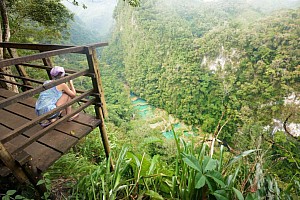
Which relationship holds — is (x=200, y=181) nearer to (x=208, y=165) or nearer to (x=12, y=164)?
(x=208, y=165)

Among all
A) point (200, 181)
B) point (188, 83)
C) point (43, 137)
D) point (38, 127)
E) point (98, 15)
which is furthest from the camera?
point (98, 15)

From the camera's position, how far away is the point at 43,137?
1836 mm

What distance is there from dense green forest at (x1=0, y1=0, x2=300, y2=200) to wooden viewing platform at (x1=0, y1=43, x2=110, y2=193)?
0.31 meters

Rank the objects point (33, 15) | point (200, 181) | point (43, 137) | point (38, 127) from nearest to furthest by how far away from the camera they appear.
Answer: point (200, 181) → point (43, 137) → point (38, 127) → point (33, 15)

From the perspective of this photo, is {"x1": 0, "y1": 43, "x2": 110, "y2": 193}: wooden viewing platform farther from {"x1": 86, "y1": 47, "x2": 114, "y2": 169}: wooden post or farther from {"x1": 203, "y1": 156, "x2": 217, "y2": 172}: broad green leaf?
{"x1": 203, "y1": 156, "x2": 217, "y2": 172}: broad green leaf

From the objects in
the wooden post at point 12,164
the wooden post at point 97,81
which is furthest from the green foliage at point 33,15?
the wooden post at point 12,164

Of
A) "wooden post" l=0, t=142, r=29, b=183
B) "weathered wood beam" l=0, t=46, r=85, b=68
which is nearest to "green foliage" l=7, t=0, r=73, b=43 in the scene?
"weathered wood beam" l=0, t=46, r=85, b=68

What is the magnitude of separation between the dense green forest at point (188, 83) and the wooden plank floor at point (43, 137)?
0.31m

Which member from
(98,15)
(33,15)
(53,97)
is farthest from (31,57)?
(98,15)

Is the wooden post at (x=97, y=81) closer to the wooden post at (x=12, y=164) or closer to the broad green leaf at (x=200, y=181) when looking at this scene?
the wooden post at (x=12, y=164)

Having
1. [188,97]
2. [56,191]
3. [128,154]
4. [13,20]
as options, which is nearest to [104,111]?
[128,154]

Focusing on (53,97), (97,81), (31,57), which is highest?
(31,57)

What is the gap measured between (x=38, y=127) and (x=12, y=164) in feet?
2.43

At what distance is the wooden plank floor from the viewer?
1.54 metres
